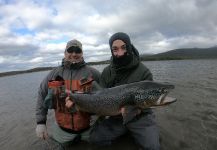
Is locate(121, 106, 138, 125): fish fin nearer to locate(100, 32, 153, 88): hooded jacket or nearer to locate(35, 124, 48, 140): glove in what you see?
locate(100, 32, 153, 88): hooded jacket

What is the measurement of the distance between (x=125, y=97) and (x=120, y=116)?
1.09 metres

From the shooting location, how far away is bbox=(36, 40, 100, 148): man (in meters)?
6.62

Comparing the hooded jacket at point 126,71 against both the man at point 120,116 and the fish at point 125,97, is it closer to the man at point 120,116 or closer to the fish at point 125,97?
the man at point 120,116

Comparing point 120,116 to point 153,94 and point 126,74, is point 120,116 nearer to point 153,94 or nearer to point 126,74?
point 126,74

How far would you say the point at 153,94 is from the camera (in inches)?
217

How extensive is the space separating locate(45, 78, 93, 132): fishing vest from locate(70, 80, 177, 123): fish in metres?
0.43

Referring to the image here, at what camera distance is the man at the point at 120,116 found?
643 cm

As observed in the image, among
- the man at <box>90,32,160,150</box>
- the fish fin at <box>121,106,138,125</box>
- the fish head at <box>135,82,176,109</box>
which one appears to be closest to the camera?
the fish head at <box>135,82,176,109</box>

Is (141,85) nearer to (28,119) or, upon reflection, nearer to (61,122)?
(61,122)

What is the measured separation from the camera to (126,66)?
6617 millimetres

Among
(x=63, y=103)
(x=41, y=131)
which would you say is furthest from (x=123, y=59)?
(x=41, y=131)

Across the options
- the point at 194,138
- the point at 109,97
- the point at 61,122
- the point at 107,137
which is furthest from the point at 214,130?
the point at 61,122

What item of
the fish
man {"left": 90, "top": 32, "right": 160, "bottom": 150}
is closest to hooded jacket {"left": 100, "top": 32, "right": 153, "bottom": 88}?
man {"left": 90, "top": 32, "right": 160, "bottom": 150}

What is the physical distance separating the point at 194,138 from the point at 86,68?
3.57m
